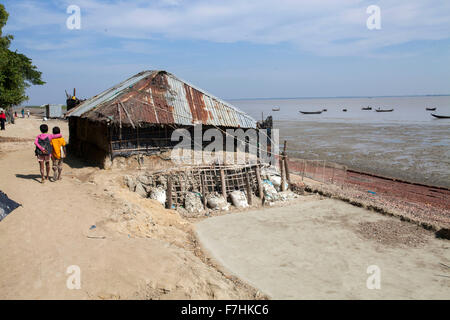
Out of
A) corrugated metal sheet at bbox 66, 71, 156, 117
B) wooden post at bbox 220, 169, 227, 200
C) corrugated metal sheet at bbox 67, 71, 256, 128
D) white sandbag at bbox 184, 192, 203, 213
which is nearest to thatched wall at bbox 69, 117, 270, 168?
corrugated metal sheet at bbox 67, 71, 256, 128

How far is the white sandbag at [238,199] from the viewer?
41.0 feet

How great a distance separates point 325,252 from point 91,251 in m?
5.97

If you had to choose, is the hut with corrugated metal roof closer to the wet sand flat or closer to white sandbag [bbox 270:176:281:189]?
white sandbag [bbox 270:176:281:189]

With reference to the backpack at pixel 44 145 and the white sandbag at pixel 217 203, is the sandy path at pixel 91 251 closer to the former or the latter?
the backpack at pixel 44 145

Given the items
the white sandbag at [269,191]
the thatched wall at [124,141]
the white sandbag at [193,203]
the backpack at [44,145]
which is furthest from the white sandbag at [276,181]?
the backpack at [44,145]

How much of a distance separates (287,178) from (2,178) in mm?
10742

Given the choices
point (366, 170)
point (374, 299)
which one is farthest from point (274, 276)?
point (366, 170)

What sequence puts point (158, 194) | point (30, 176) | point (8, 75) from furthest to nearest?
point (8, 75) → point (158, 194) → point (30, 176)

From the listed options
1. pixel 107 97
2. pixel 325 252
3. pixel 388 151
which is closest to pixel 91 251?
pixel 325 252

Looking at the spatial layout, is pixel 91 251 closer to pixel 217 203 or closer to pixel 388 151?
pixel 217 203

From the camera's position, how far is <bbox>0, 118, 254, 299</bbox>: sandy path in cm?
496

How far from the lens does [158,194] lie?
1149 centimetres

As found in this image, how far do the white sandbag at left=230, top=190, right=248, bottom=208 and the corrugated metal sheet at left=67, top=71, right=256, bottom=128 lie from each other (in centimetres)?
314

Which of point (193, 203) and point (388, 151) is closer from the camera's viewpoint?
point (193, 203)
